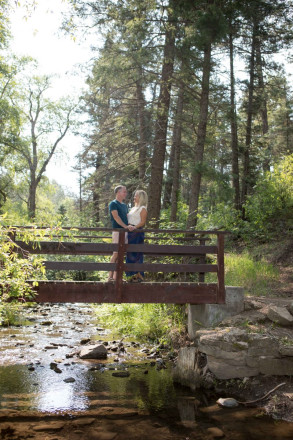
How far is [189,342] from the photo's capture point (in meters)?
7.69

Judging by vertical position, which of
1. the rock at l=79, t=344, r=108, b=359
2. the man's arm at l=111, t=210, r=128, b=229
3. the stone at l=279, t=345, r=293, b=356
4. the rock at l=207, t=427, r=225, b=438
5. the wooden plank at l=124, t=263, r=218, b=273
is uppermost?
the man's arm at l=111, t=210, r=128, b=229

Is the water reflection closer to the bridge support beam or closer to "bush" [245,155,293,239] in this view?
the bridge support beam

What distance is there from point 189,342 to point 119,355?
1.46 m

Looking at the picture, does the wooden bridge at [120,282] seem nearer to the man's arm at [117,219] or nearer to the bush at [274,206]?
the man's arm at [117,219]

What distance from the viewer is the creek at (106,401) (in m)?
4.87

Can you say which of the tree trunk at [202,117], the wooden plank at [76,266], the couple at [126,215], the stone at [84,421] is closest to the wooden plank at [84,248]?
the wooden plank at [76,266]

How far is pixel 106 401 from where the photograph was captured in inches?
228

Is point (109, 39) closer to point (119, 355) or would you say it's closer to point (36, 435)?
Answer: point (119, 355)

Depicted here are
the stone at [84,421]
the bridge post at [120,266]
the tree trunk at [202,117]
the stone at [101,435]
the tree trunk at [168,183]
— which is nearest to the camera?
the stone at [101,435]

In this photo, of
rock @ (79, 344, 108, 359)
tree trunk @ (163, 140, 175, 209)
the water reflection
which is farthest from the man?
tree trunk @ (163, 140, 175, 209)

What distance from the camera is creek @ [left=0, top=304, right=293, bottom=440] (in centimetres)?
487

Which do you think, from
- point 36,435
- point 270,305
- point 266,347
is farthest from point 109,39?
point 36,435

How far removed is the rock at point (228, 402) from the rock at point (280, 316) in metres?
1.77

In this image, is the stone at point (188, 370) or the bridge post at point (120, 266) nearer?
the stone at point (188, 370)
